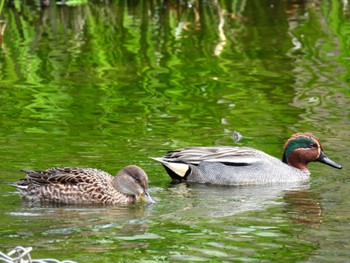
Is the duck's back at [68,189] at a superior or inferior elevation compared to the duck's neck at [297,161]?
superior

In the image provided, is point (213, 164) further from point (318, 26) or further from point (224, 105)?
point (318, 26)

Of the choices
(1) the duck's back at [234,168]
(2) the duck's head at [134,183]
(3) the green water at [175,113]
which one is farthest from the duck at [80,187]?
(1) the duck's back at [234,168]

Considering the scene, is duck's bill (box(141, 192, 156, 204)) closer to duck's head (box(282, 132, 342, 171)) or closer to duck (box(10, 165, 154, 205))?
duck (box(10, 165, 154, 205))

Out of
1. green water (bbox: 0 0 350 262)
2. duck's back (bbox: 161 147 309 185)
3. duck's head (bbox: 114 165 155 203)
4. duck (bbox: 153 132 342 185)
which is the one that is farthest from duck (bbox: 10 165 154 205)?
duck's back (bbox: 161 147 309 185)

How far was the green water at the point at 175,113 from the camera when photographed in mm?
8797

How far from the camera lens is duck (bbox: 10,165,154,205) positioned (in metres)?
10.2

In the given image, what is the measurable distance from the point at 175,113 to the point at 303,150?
248 centimetres

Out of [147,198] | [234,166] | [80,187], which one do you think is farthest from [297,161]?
[80,187]

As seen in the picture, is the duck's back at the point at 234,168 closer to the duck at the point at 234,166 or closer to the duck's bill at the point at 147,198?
the duck at the point at 234,166

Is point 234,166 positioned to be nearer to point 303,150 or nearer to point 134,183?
point 303,150

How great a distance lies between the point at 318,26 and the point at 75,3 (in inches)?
199

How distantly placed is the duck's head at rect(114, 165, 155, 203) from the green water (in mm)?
141

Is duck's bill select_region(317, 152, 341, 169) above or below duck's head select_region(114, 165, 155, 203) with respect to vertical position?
below

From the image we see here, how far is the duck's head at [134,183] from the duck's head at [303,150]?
2.19 m
